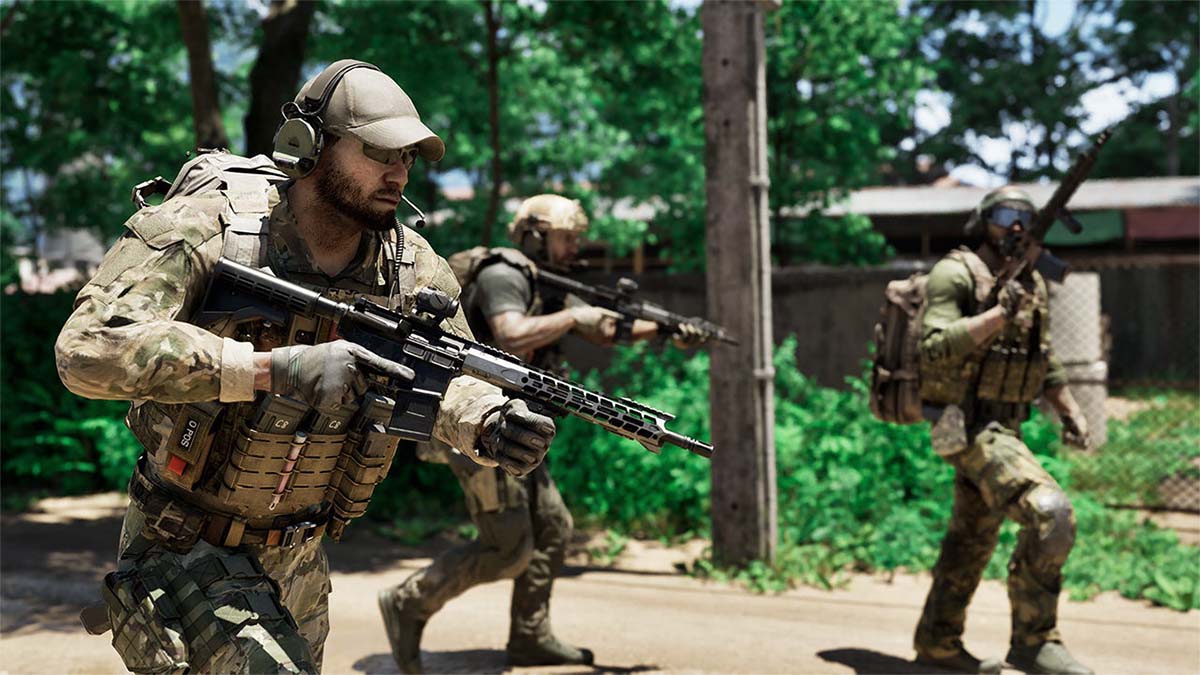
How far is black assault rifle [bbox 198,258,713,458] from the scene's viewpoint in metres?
3.24

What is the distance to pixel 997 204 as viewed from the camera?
19.3 feet

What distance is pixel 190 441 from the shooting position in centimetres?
326

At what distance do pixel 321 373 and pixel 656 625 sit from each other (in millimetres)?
4334

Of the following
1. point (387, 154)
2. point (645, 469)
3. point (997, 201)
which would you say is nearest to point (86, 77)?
point (645, 469)

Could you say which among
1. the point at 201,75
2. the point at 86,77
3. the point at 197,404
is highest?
the point at 86,77

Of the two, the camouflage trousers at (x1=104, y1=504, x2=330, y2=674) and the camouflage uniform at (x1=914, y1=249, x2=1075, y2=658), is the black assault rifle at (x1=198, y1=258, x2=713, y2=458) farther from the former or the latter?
the camouflage uniform at (x1=914, y1=249, x2=1075, y2=658)

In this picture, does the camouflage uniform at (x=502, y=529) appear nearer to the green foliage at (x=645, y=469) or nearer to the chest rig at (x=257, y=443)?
the chest rig at (x=257, y=443)

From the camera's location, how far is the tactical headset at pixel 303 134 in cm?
336

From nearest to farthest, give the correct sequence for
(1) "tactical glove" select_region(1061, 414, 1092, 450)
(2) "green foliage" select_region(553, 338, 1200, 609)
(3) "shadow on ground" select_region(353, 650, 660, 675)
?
(3) "shadow on ground" select_region(353, 650, 660, 675) → (1) "tactical glove" select_region(1061, 414, 1092, 450) → (2) "green foliage" select_region(553, 338, 1200, 609)

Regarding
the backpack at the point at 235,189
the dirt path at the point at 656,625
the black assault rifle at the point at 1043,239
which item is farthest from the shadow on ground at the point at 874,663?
the backpack at the point at 235,189

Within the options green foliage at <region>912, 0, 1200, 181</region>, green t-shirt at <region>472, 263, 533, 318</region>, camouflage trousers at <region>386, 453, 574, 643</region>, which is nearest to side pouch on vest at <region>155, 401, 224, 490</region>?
camouflage trousers at <region>386, 453, 574, 643</region>

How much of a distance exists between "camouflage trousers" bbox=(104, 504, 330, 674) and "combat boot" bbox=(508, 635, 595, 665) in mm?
2714

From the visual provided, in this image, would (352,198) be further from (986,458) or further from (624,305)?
(986,458)

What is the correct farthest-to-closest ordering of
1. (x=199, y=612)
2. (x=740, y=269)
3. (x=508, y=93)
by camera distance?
1. (x=508, y=93)
2. (x=740, y=269)
3. (x=199, y=612)
